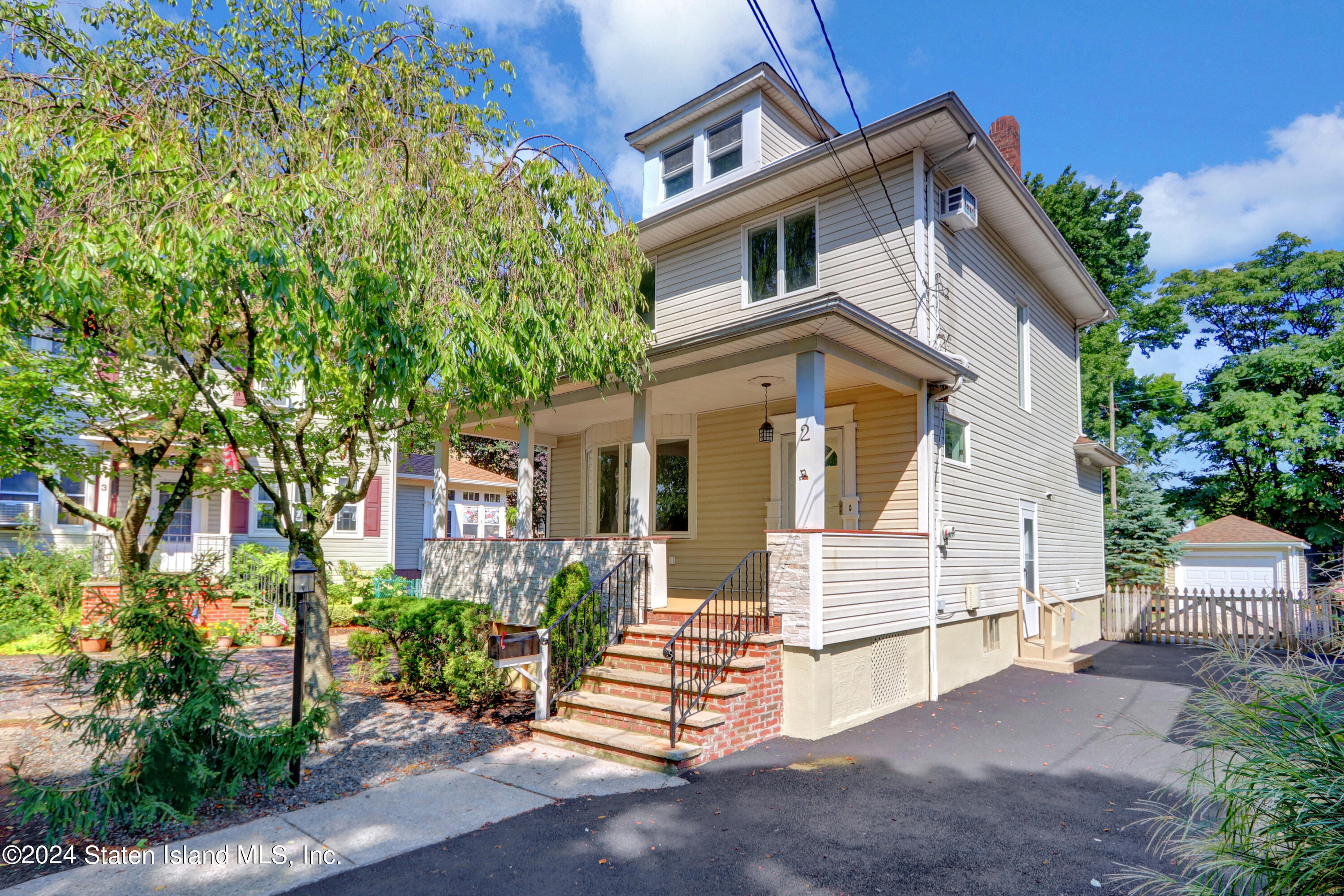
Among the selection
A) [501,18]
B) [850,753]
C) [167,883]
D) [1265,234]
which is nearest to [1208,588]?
[1265,234]

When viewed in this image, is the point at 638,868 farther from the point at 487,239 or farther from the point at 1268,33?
the point at 1268,33

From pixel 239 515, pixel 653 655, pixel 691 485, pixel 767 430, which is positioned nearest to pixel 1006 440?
pixel 767 430

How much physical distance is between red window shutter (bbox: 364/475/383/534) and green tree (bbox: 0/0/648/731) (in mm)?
11487

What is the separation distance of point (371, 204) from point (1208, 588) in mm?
25441

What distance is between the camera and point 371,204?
5621 mm

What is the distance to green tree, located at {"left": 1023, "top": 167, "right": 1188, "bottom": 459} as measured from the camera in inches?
1034

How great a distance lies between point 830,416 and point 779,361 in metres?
2.09

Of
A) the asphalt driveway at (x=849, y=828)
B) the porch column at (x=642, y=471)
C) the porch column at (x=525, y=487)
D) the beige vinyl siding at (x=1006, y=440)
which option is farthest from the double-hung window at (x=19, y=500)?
the beige vinyl siding at (x=1006, y=440)

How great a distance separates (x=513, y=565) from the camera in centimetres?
1038

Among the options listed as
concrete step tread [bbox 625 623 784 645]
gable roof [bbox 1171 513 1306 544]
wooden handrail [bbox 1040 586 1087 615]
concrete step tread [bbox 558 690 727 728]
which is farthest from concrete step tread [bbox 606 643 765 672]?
gable roof [bbox 1171 513 1306 544]

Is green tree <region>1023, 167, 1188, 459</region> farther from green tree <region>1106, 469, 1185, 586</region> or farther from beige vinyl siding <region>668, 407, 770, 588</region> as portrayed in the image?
beige vinyl siding <region>668, 407, 770, 588</region>

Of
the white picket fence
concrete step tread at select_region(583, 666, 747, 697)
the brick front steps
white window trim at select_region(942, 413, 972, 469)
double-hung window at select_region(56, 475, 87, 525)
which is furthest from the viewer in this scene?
double-hung window at select_region(56, 475, 87, 525)

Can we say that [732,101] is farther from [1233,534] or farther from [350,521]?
[1233,534]

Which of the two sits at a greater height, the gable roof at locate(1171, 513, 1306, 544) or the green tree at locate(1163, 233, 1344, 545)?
the green tree at locate(1163, 233, 1344, 545)
